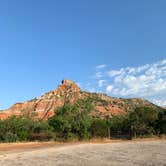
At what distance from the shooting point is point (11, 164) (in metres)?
17.3

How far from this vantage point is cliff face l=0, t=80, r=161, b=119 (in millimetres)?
123338

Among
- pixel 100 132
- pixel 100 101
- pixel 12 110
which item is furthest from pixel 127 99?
pixel 100 132

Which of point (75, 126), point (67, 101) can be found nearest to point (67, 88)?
point (67, 101)

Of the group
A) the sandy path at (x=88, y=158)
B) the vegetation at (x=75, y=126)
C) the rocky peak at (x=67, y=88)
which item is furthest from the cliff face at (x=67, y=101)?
the sandy path at (x=88, y=158)

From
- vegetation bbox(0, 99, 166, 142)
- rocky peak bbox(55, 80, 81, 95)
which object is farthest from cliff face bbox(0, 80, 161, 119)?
vegetation bbox(0, 99, 166, 142)

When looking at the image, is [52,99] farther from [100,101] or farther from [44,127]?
[44,127]

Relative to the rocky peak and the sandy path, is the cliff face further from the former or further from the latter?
the sandy path

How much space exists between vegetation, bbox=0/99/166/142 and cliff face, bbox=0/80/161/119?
2063 inches

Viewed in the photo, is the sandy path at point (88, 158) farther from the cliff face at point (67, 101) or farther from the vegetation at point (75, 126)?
the cliff face at point (67, 101)

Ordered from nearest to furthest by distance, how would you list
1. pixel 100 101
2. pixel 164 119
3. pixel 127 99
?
pixel 164 119 → pixel 100 101 → pixel 127 99

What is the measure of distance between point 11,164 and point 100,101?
11347cm

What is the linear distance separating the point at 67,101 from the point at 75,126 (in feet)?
263

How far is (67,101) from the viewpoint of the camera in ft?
422

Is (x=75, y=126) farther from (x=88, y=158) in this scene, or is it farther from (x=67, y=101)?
(x=67, y=101)
